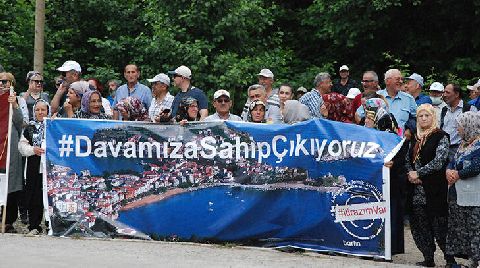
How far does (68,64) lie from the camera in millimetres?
14445

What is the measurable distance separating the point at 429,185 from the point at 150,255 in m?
3.15

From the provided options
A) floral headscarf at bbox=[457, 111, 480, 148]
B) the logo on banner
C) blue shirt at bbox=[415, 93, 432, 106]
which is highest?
blue shirt at bbox=[415, 93, 432, 106]

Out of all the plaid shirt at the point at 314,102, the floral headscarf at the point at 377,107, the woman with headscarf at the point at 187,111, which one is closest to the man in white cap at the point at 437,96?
the plaid shirt at the point at 314,102

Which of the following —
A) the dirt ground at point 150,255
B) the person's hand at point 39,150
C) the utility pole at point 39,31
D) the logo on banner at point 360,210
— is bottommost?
the dirt ground at point 150,255

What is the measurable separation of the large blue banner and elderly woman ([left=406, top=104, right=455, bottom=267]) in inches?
13.3

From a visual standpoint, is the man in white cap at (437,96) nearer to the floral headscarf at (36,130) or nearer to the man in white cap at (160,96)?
the man in white cap at (160,96)

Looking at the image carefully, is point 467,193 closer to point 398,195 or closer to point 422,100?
point 398,195

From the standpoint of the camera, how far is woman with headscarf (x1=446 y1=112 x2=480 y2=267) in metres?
10.2

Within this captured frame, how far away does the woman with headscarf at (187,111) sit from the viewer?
39.7 feet

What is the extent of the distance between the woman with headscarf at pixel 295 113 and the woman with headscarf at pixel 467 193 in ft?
6.92

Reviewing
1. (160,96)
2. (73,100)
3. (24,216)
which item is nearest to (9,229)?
(24,216)

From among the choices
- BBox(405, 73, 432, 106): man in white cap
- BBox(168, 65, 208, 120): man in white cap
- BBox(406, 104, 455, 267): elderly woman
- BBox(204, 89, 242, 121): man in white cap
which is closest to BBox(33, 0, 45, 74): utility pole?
BBox(168, 65, 208, 120): man in white cap

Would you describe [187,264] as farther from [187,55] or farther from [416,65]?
[416,65]

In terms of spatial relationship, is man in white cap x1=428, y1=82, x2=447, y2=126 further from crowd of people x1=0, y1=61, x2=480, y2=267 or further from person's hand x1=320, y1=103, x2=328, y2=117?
person's hand x1=320, y1=103, x2=328, y2=117
